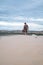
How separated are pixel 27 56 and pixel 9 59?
437 mm

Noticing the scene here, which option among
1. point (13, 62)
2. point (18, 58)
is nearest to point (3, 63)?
point (13, 62)

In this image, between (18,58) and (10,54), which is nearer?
(18,58)

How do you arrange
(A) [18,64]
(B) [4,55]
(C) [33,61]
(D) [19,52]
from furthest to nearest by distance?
(D) [19,52]
(B) [4,55]
(C) [33,61]
(A) [18,64]

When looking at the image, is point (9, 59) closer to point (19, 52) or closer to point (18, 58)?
point (18, 58)

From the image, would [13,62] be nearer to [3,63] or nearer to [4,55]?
[3,63]

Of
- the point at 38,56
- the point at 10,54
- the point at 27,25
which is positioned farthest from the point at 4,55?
the point at 27,25

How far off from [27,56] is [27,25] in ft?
15.9

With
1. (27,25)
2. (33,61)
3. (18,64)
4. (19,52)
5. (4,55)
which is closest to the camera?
(18,64)

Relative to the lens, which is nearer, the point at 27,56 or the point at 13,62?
the point at 13,62

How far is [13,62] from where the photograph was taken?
3102 millimetres

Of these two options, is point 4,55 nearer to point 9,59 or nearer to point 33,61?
point 9,59

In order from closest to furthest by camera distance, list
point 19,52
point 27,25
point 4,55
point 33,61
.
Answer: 1. point 33,61
2. point 4,55
3. point 19,52
4. point 27,25

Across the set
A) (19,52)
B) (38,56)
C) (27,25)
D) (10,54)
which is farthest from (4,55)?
(27,25)

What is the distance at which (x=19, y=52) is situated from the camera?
12.5 feet
